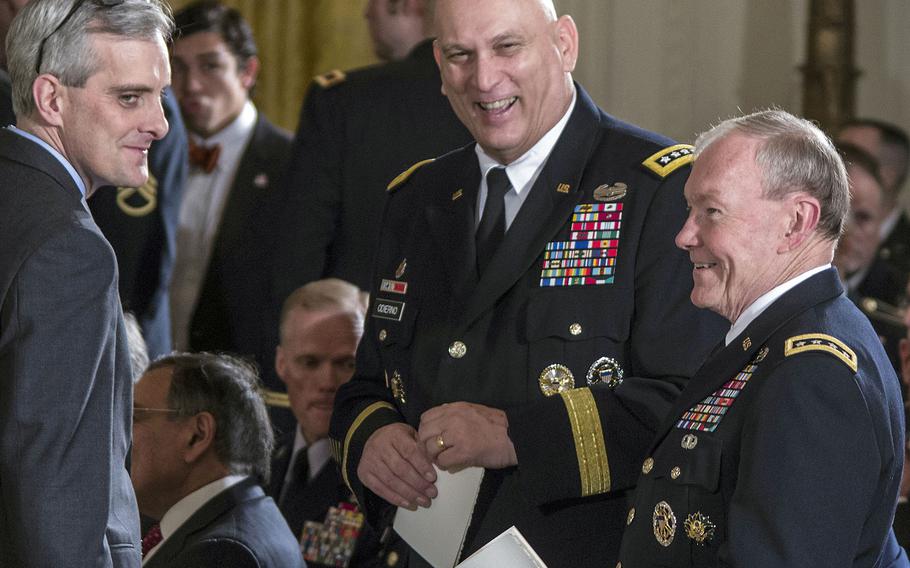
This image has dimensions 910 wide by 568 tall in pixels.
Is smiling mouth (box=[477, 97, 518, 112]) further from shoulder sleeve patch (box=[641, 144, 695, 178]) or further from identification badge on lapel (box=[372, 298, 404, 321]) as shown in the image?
identification badge on lapel (box=[372, 298, 404, 321])

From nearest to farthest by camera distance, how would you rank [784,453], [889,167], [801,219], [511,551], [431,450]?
[784,453]
[801,219]
[511,551]
[431,450]
[889,167]

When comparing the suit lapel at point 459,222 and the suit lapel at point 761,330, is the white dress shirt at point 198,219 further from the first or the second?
the suit lapel at point 761,330

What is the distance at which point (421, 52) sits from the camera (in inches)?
158

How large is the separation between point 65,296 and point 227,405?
38.8 inches

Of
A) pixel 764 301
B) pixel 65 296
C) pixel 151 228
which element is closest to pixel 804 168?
pixel 764 301

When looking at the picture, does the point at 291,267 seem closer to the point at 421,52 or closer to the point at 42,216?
the point at 421,52

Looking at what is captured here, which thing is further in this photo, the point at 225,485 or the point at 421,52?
the point at 421,52

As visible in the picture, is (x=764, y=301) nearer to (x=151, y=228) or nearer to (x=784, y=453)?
(x=784, y=453)

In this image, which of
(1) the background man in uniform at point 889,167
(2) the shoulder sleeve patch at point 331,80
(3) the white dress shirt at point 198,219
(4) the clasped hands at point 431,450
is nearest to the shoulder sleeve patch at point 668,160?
(4) the clasped hands at point 431,450

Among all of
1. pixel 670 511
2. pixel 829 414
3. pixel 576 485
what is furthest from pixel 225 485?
pixel 829 414

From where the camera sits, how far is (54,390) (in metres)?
2.06

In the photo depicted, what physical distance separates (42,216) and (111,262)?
11cm

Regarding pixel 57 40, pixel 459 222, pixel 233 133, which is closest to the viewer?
pixel 57 40

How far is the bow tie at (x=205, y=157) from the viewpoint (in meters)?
4.80
